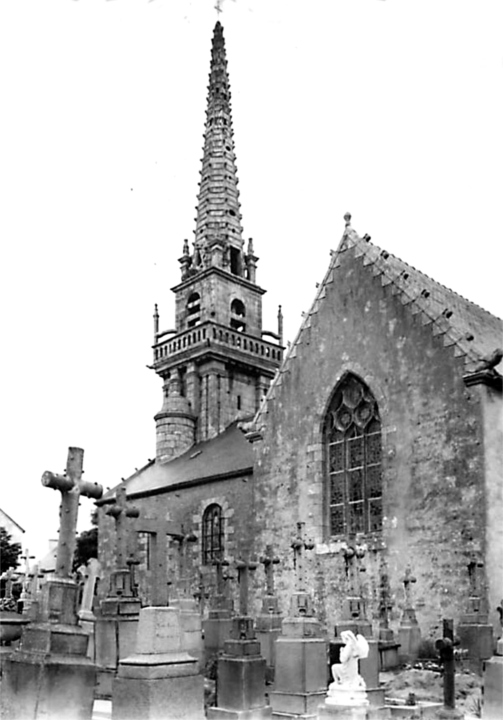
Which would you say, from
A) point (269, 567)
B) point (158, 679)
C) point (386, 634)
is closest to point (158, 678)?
point (158, 679)

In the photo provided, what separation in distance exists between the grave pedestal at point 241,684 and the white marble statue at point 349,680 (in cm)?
236

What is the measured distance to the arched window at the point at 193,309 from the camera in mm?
40866

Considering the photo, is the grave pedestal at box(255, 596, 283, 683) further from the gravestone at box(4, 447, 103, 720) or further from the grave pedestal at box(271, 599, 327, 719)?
the gravestone at box(4, 447, 103, 720)

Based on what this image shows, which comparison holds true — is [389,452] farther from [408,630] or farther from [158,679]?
[158,679]

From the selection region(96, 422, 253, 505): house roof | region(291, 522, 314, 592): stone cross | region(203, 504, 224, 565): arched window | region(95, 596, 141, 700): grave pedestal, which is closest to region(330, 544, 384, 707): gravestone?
region(291, 522, 314, 592): stone cross

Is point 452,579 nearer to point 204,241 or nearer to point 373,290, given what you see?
point 373,290

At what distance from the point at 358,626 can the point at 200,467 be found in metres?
17.1

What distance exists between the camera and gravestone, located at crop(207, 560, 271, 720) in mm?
11023

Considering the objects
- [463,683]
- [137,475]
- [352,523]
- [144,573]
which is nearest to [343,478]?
[352,523]

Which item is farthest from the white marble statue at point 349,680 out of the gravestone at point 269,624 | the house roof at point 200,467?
the house roof at point 200,467

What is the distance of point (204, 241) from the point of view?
42562mm

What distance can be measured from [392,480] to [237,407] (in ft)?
64.2

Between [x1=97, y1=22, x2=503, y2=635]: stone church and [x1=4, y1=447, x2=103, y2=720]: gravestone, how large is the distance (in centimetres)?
572

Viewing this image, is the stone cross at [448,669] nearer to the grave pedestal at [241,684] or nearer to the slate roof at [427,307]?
the grave pedestal at [241,684]
